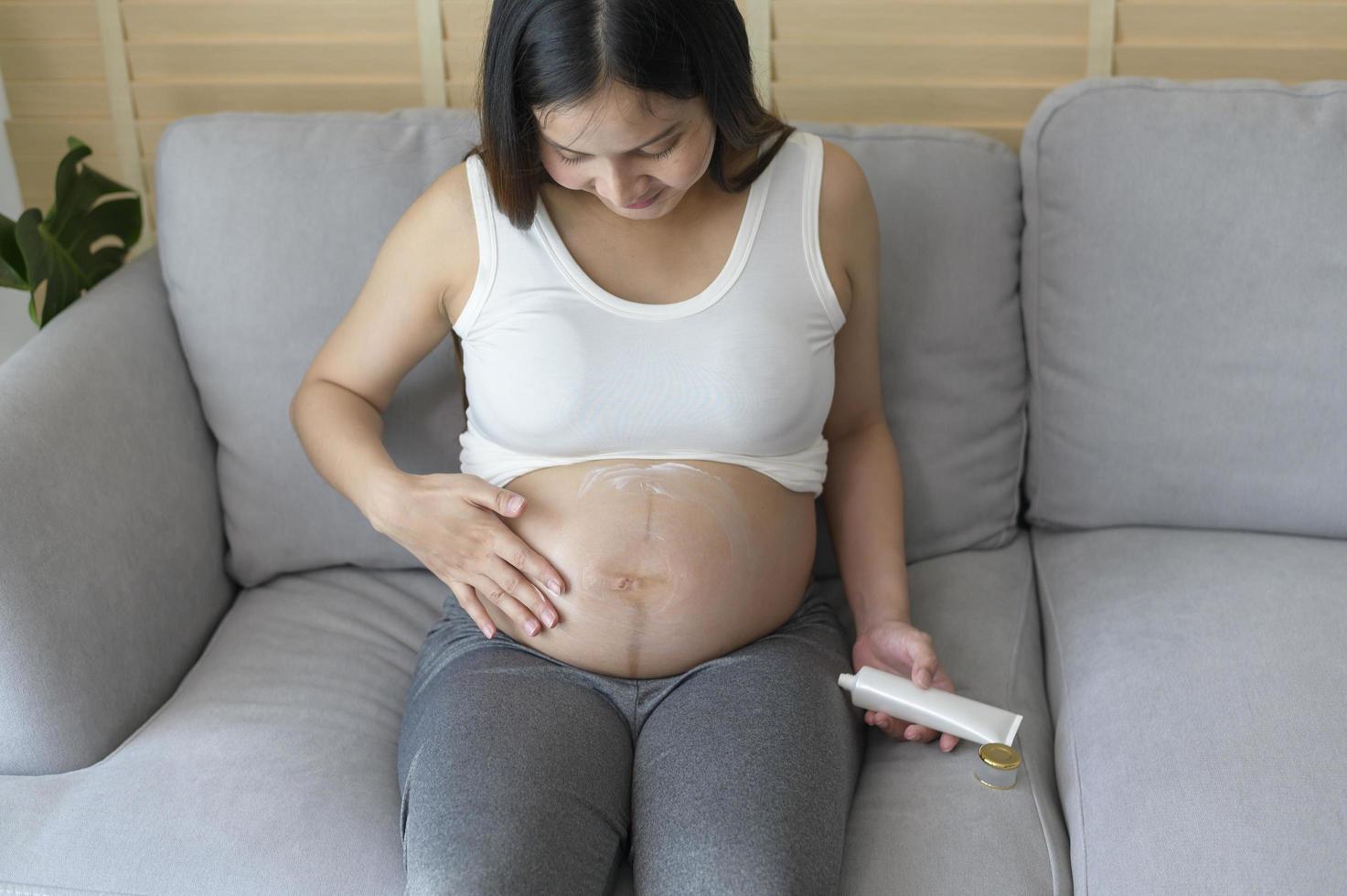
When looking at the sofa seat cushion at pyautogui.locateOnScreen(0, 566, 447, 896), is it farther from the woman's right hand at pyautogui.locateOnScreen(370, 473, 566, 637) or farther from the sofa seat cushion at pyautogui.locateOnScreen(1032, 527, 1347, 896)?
the sofa seat cushion at pyautogui.locateOnScreen(1032, 527, 1347, 896)

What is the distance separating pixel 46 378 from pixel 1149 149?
1.35 metres

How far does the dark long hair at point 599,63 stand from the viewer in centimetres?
104

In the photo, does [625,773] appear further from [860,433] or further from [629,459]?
[860,433]

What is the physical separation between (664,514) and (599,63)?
442 millimetres

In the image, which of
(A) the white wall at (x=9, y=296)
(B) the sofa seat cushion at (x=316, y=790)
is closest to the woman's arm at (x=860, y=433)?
(B) the sofa seat cushion at (x=316, y=790)

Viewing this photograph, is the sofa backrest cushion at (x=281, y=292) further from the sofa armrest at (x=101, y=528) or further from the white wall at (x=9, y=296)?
the white wall at (x=9, y=296)

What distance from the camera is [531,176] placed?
4.00 feet

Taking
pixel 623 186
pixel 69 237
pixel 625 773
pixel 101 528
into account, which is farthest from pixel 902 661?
pixel 69 237

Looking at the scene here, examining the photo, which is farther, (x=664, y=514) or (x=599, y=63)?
(x=664, y=514)

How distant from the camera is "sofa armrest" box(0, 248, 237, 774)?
119cm

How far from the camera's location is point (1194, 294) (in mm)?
1527

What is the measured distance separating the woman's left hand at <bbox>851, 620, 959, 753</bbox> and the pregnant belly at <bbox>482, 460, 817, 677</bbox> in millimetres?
144

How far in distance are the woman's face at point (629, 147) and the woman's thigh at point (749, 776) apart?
1.57 ft

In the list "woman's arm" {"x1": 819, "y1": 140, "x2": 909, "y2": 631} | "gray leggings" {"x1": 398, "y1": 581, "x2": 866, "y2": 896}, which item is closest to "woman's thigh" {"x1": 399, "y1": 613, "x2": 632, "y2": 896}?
"gray leggings" {"x1": 398, "y1": 581, "x2": 866, "y2": 896}
